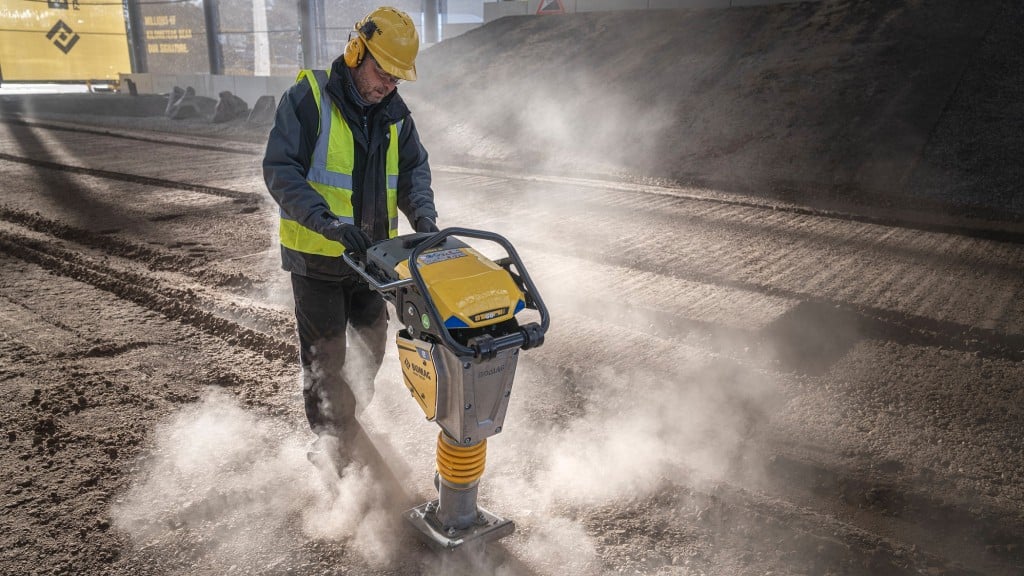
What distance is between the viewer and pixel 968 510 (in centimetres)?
293

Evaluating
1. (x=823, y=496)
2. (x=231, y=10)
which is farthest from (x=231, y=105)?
(x=823, y=496)

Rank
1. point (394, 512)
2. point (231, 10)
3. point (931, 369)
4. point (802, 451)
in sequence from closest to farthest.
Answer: point (394, 512), point (802, 451), point (931, 369), point (231, 10)

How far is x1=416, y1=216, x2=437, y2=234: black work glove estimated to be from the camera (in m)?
2.81

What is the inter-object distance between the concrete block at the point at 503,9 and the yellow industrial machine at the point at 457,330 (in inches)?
750

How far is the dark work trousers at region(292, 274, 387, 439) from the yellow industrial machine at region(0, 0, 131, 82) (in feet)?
90.7

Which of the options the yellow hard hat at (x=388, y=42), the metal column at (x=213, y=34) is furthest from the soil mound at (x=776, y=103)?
the metal column at (x=213, y=34)

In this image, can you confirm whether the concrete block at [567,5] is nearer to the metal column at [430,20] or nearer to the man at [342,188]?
the metal column at [430,20]

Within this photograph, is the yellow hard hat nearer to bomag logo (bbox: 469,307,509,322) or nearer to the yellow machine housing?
the yellow machine housing

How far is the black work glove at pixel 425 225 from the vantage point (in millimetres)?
2812

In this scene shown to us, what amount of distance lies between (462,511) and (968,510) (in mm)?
2184

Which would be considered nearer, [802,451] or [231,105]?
[802,451]

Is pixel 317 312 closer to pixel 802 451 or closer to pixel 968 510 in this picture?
pixel 802 451

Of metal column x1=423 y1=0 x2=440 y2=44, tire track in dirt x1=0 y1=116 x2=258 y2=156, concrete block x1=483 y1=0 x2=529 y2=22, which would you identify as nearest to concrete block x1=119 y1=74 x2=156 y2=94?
tire track in dirt x1=0 y1=116 x2=258 y2=156

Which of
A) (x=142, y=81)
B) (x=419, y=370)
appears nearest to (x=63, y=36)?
(x=142, y=81)
